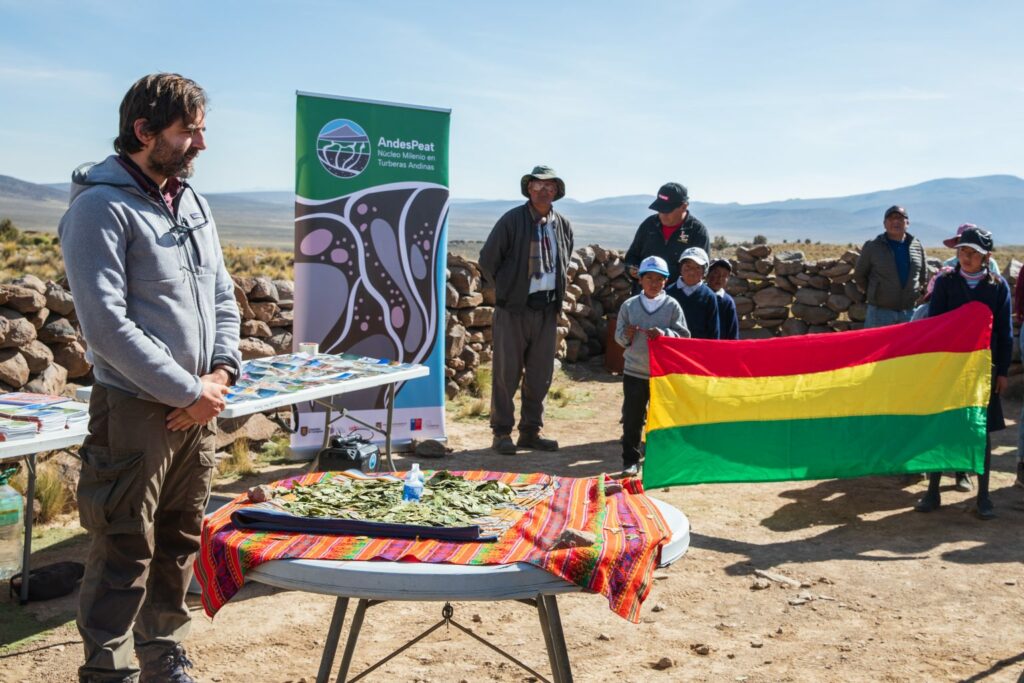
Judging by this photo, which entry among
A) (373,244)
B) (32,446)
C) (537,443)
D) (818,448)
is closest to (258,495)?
(32,446)

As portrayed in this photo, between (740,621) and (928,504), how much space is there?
237cm

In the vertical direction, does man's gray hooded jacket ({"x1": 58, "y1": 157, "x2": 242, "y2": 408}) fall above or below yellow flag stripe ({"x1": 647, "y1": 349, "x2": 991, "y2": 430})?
above

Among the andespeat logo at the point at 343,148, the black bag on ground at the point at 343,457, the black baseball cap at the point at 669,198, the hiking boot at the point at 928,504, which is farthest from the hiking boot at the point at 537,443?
the hiking boot at the point at 928,504

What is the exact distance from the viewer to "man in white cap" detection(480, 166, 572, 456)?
731cm

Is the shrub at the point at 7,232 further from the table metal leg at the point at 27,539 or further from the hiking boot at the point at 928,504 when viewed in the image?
the hiking boot at the point at 928,504

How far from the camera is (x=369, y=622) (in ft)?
13.4

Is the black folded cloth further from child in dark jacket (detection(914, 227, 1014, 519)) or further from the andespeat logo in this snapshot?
the andespeat logo

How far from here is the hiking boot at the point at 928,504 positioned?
5.90m

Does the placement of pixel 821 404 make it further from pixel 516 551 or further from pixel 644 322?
pixel 516 551

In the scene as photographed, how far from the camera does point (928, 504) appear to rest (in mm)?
5902

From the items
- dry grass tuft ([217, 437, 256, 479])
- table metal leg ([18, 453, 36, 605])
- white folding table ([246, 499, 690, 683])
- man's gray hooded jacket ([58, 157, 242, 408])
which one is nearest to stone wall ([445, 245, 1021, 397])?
dry grass tuft ([217, 437, 256, 479])

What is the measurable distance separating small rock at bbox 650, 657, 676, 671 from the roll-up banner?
3879 millimetres

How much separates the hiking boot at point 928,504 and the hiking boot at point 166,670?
4.63 m

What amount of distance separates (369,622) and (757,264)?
34.2ft
